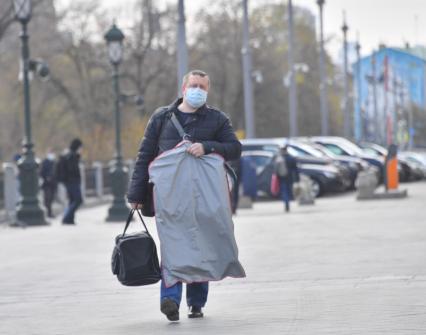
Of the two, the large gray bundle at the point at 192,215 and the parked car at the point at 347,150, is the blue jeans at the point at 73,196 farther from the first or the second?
the parked car at the point at 347,150

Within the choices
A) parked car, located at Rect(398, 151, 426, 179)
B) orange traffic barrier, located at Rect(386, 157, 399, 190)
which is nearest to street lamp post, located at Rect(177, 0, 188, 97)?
orange traffic barrier, located at Rect(386, 157, 399, 190)

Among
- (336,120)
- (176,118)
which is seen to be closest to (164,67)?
(336,120)

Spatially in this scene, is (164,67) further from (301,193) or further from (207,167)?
(207,167)

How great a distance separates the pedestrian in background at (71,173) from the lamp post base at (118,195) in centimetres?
151

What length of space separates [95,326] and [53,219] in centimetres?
2347

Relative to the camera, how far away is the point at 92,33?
209ft

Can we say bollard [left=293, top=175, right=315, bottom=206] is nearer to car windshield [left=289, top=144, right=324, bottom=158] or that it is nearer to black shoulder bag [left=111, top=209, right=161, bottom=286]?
car windshield [left=289, top=144, right=324, bottom=158]

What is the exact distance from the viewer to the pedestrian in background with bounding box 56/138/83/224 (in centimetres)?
2717

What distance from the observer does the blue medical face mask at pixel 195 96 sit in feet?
31.7

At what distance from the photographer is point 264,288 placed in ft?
39.8

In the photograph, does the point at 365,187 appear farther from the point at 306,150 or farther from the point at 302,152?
the point at 306,150

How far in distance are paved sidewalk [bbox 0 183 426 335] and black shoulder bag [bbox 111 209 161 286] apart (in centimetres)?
32

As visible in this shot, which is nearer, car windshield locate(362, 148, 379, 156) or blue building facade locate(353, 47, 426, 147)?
car windshield locate(362, 148, 379, 156)

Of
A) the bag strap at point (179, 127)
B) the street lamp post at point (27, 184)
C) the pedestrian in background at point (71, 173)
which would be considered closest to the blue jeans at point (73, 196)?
the pedestrian in background at point (71, 173)
